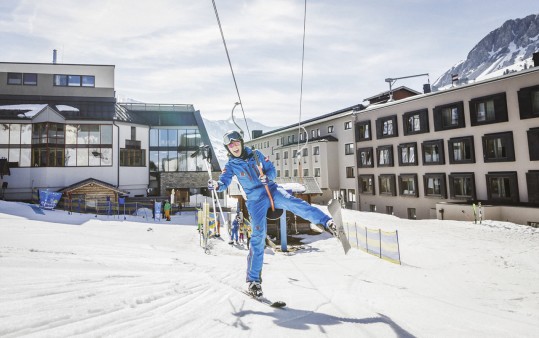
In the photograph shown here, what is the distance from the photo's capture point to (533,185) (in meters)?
22.3

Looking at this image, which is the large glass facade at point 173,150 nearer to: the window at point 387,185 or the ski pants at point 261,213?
the window at point 387,185

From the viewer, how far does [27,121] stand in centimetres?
3048

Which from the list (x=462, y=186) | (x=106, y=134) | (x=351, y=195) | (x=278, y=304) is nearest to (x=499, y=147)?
(x=462, y=186)

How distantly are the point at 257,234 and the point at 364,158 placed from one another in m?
34.6

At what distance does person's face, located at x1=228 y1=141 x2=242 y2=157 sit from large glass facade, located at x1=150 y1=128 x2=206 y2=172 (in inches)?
1358

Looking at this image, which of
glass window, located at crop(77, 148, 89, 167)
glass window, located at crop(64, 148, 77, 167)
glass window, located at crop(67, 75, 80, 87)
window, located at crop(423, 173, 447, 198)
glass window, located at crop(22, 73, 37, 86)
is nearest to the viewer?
window, located at crop(423, 173, 447, 198)

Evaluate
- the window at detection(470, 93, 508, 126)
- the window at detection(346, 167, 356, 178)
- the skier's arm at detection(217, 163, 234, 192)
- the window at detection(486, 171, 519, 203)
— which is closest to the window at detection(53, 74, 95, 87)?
the window at detection(346, 167, 356, 178)

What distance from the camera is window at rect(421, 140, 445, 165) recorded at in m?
28.7

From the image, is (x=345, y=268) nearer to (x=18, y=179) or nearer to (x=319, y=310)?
(x=319, y=310)

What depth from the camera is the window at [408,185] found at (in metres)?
30.7

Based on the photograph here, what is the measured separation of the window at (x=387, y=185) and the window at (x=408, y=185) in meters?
0.84

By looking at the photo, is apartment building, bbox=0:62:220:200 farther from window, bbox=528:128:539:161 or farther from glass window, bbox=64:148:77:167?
window, bbox=528:128:539:161

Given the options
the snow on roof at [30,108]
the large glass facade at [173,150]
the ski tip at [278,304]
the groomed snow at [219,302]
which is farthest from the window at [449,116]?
the snow on roof at [30,108]

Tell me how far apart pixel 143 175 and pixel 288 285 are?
33966 mm
